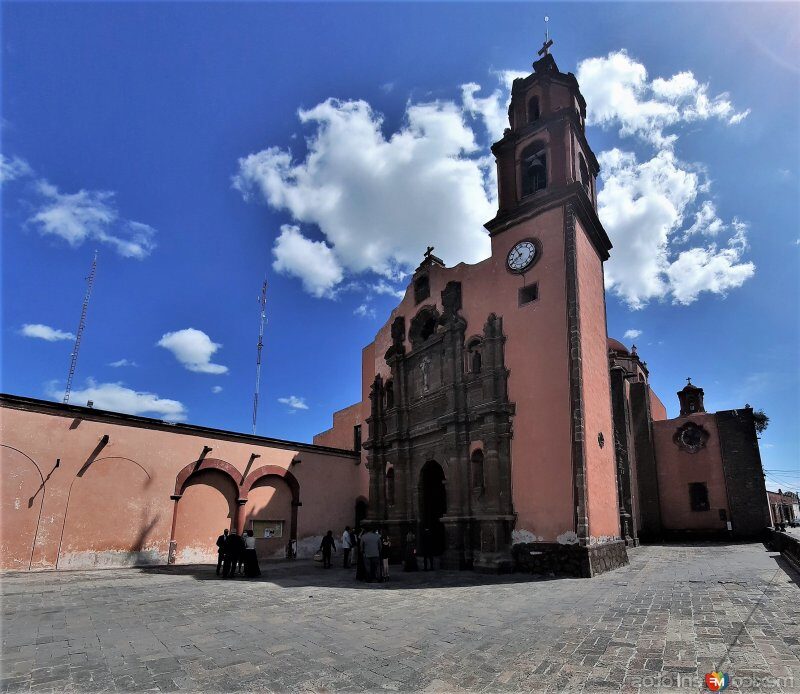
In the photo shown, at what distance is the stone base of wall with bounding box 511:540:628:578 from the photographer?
12992 millimetres

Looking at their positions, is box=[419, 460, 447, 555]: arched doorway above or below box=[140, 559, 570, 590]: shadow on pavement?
above

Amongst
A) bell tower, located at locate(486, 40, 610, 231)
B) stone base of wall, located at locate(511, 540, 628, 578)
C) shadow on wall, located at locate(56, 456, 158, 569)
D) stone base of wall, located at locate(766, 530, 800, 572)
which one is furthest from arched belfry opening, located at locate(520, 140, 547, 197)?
shadow on wall, located at locate(56, 456, 158, 569)

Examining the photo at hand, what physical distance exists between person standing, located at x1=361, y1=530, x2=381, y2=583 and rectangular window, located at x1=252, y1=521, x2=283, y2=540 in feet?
26.7

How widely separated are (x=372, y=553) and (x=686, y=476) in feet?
78.4

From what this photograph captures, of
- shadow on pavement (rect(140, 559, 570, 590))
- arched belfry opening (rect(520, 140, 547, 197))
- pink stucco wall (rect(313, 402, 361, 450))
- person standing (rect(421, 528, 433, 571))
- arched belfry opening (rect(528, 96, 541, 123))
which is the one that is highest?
arched belfry opening (rect(528, 96, 541, 123))

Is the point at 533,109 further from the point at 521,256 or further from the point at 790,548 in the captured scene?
the point at 790,548

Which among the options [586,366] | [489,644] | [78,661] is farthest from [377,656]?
[586,366]

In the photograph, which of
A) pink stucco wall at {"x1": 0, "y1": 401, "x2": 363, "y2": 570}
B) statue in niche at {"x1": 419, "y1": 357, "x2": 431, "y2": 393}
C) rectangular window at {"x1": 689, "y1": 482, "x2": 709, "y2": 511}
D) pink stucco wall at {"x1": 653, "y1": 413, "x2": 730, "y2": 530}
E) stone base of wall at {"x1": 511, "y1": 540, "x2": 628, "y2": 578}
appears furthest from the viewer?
rectangular window at {"x1": 689, "y1": 482, "x2": 709, "y2": 511}

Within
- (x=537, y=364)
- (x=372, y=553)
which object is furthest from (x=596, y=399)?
(x=372, y=553)

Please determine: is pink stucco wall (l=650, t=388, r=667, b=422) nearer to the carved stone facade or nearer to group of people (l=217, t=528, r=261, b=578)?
the carved stone facade

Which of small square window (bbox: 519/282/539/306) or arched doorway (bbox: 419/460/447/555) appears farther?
arched doorway (bbox: 419/460/447/555)

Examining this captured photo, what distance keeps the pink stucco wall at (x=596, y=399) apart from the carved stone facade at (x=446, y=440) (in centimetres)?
240

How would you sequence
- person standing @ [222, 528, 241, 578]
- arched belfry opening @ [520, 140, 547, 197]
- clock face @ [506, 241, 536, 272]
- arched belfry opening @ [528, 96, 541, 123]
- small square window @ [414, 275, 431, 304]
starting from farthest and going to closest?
small square window @ [414, 275, 431, 304] → arched belfry opening @ [528, 96, 541, 123] → arched belfry opening @ [520, 140, 547, 197] → clock face @ [506, 241, 536, 272] → person standing @ [222, 528, 241, 578]

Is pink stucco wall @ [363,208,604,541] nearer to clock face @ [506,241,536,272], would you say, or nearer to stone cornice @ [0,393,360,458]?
clock face @ [506,241,536,272]
